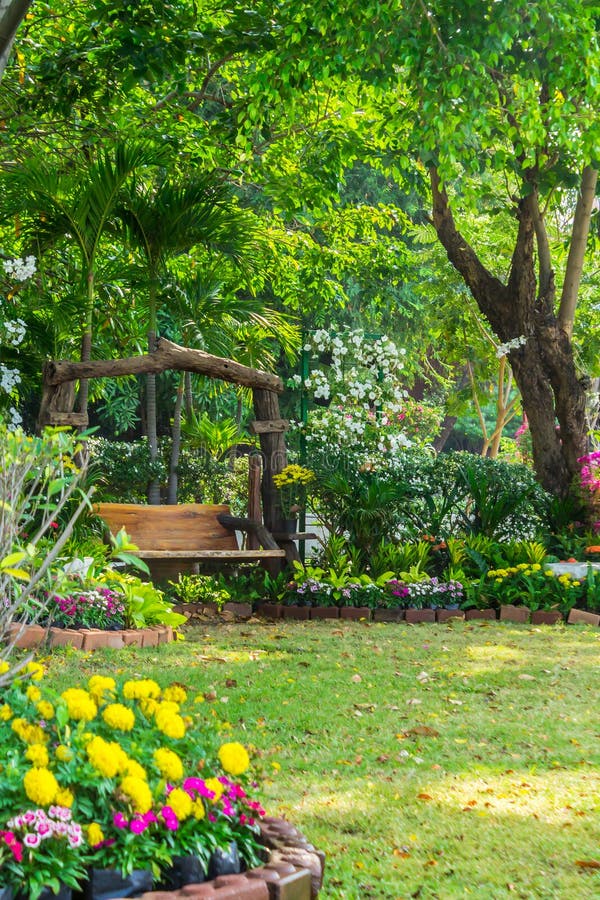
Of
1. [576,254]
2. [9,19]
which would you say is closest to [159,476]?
[576,254]

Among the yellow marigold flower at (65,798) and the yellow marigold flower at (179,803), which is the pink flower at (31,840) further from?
the yellow marigold flower at (179,803)

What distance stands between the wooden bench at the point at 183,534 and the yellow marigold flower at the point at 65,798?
590 cm

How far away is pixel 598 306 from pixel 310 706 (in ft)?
34.6

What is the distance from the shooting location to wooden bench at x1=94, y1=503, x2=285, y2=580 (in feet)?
27.6

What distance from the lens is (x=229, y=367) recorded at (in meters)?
8.94

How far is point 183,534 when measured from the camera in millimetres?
8789

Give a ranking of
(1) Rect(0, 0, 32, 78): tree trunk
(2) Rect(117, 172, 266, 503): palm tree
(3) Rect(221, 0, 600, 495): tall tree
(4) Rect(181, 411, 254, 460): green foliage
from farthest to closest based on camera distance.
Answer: (4) Rect(181, 411, 254, 460): green foliage → (2) Rect(117, 172, 266, 503): palm tree → (3) Rect(221, 0, 600, 495): tall tree → (1) Rect(0, 0, 32, 78): tree trunk

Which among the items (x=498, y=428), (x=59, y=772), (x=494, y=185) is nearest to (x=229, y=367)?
(x=59, y=772)

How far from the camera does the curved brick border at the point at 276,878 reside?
85.0 inches

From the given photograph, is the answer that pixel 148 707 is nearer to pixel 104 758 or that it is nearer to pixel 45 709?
pixel 45 709

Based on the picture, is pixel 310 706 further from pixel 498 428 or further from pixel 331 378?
pixel 498 428

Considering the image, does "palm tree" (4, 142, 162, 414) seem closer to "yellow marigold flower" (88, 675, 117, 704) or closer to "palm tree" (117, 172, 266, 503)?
"palm tree" (117, 172, 266, 503)

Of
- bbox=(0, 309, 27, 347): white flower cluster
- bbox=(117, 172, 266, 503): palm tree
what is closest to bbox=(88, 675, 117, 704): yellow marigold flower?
bbox=(117, 172, 266, 503): palm tree

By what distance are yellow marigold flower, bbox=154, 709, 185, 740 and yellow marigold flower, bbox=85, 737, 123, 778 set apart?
A: 216mm
